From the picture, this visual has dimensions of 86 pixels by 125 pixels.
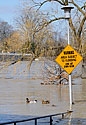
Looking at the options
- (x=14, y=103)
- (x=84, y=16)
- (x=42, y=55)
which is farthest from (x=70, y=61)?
(x=84, y=16)

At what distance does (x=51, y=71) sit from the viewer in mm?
34719

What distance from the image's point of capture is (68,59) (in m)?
18.1

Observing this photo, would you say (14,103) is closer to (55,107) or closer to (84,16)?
(55,107)

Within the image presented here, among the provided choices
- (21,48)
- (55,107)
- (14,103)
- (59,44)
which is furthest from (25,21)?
(55,107)

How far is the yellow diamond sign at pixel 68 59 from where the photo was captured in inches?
706

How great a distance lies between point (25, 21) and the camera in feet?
85.1

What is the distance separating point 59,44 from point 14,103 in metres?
9.50

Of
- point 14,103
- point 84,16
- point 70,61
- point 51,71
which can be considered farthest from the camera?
point 51,71

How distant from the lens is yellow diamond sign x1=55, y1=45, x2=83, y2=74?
17.9 metres

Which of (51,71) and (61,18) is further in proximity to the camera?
(51,71)

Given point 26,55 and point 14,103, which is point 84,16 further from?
point 14,103

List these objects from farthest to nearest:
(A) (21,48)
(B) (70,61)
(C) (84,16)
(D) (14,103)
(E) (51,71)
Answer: (E) (51,71) < (C) (84,16) < (A) (21,48) < (D) (14,103) < (B) (70,61)

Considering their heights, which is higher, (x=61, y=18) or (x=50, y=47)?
(x=61, y=18)

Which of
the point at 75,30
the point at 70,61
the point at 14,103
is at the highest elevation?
the point at 75,30
